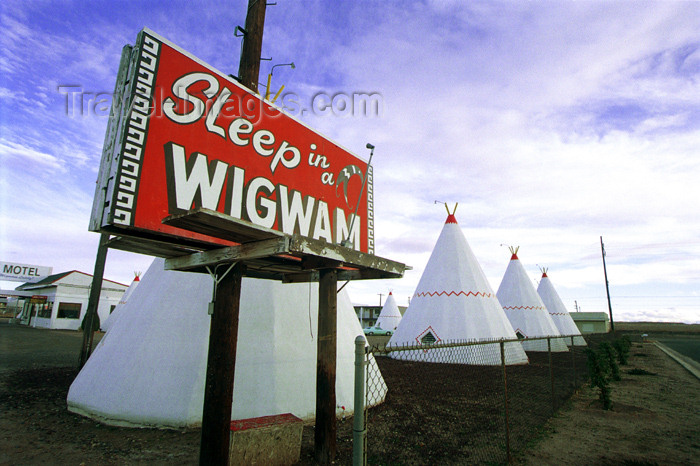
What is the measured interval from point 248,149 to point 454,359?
1175 cm

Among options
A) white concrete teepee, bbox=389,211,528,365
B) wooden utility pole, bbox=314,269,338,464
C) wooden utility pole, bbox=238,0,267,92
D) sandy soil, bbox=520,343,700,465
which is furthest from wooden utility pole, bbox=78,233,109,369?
white concrete teepee, bbox=389,211,528,365

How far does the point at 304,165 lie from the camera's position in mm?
5023

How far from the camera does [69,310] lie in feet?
94.7

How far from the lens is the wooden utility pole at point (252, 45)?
480 cm

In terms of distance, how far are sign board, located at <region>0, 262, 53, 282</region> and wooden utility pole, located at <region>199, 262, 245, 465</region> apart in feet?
167

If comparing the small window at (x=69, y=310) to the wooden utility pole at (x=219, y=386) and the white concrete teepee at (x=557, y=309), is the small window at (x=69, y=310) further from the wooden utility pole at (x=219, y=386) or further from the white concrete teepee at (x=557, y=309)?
the white concrete teepee at (x=557, y=309)

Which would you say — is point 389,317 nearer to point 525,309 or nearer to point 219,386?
point 525,309

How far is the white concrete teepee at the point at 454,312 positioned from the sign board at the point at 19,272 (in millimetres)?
46632

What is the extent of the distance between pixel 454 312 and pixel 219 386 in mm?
11464

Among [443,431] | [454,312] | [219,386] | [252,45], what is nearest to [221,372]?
[219,386]

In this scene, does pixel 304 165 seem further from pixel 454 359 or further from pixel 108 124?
pixel 454 359

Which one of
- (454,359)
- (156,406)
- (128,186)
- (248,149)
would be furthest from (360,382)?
(454,359)

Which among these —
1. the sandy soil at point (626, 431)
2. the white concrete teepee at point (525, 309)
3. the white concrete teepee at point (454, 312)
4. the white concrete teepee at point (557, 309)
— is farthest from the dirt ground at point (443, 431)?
the white concrete teepee at point (557, 309)

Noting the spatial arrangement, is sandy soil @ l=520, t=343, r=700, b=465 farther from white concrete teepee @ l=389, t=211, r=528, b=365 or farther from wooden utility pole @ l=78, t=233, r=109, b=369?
wooden utility pole @ l=78, t=233, r=109, b=369
